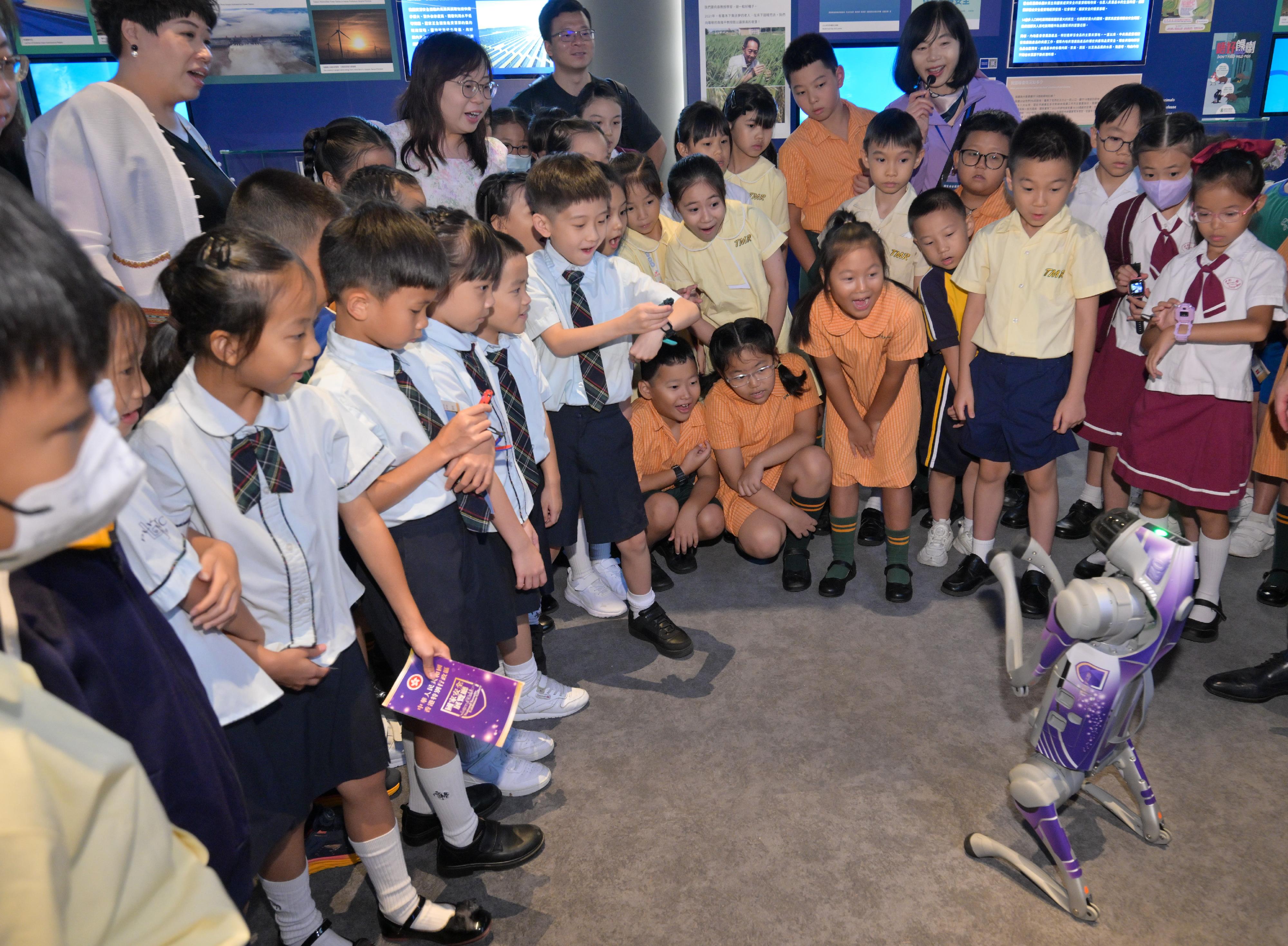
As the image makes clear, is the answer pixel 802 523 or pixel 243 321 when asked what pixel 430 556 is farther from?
pixel 802 523

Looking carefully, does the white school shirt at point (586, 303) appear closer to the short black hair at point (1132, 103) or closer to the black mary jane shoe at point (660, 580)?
the black mary jane shoe at point (660, 580)

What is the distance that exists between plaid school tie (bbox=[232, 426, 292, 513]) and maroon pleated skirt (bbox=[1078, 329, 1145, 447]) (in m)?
2.46

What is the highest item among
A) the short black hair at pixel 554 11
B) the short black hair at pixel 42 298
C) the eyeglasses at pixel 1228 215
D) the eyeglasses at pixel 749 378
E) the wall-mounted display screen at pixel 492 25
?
the wall-mounted display screen at pixel 492 25

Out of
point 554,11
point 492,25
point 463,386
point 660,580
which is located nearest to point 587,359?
point 463,386

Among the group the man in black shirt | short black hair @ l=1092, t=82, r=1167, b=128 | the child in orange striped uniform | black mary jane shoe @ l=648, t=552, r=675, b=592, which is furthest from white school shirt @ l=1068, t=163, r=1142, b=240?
black mary jane shoe @ l=648, t=552, r=675, b=592

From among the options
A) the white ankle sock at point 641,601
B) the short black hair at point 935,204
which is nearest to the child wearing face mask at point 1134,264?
the short black hair at point 935,204

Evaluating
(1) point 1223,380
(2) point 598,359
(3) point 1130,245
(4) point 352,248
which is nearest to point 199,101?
(2) point 598,359

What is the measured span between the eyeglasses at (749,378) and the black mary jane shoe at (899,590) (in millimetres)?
760

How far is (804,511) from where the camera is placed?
2.90m

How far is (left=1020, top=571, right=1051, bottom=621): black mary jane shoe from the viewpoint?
2521mm

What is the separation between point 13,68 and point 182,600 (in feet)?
4.72

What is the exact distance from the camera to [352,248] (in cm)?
146

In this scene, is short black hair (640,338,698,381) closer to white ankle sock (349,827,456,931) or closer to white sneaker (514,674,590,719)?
white sneaker (514,674,590,719)

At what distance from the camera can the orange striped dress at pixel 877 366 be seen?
2.66 metres
